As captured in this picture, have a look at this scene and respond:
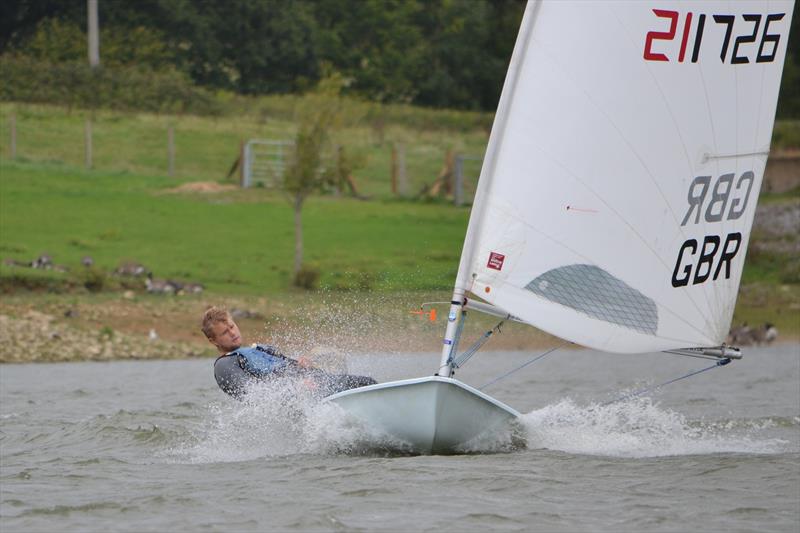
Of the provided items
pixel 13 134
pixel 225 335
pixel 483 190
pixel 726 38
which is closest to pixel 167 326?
pixel 225 335

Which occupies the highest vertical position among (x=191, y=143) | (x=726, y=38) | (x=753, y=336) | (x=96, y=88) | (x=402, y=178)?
(x=726, y=38)

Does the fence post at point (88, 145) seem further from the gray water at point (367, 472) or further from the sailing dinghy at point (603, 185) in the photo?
the sailing dinghy at point (603, 185)

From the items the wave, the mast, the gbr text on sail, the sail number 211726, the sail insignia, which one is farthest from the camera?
the wave

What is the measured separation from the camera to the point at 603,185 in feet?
37.4

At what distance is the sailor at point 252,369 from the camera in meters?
11.7

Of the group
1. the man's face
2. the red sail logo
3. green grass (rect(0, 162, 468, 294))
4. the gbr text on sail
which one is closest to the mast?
the red sail logo

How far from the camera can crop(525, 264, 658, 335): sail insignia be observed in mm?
11211

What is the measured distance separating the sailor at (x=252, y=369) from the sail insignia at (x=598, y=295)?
1.67 meters

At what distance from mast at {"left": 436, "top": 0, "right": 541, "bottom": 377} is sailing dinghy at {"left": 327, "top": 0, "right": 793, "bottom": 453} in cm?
1

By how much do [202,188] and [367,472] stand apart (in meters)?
27.1

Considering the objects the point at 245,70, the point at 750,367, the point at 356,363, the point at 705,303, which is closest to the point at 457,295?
the point at 705,303

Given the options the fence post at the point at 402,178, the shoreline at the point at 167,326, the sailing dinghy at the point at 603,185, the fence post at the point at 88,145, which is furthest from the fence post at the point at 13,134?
the sailing dinghy at the point at 603,185

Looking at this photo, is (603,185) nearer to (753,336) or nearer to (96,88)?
(753,336)

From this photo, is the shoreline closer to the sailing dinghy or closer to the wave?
the wave
